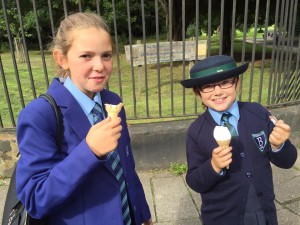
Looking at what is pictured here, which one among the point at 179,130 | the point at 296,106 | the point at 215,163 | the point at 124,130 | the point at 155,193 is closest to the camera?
the point at 215,163

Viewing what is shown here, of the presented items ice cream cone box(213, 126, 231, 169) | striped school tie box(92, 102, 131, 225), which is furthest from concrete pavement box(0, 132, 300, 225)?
ice cream cone box(213, 126, 231, 169)

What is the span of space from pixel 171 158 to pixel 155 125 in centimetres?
45

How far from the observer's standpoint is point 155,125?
156 inches

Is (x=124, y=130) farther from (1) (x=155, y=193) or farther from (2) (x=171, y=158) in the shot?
(2) (x=171, y=158)

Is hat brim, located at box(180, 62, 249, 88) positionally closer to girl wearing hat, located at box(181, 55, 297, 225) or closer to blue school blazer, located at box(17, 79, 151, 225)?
girl wearing hat, located at box(181, 55, 297, 225)

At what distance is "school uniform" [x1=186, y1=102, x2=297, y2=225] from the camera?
1.84m

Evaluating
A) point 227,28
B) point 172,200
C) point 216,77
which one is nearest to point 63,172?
point 216,77

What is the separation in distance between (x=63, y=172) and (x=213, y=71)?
95 centimetres

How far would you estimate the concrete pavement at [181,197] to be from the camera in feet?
10.1

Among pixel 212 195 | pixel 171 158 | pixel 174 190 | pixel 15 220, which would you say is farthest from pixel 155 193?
pixel 15 220

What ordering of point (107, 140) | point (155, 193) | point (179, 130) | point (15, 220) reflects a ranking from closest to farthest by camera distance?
point (107, 140) < point (15, 220) < point (155, 193) < point (179, 130)

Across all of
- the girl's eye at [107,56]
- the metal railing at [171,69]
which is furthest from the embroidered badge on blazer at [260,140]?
the metal railing at [171,69]

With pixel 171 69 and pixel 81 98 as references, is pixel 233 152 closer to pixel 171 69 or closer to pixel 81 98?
pixel 81 98

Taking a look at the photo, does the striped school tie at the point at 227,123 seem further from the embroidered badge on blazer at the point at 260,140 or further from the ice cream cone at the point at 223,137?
the ice cream cone at the point at 223,137
